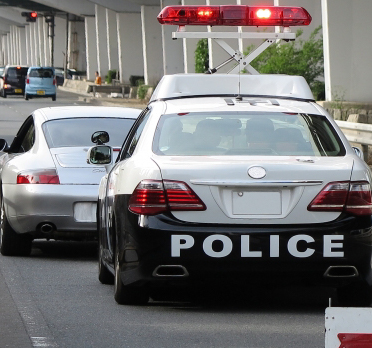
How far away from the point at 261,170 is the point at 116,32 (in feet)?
253

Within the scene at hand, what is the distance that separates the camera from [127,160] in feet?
25.5

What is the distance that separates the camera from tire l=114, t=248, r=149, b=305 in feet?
24.7

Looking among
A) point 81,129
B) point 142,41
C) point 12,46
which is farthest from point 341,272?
point 12,46

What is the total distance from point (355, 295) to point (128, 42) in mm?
70640

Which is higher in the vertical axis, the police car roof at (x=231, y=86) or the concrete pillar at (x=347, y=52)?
the concrete pillar at (x=347, y=52)

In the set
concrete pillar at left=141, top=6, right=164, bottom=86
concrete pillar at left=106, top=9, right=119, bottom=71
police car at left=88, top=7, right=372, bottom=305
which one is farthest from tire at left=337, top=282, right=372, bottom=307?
concrete pillar at left=106, top=9, right=119, bottom=71

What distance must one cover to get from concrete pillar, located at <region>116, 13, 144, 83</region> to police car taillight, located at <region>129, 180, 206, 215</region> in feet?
231

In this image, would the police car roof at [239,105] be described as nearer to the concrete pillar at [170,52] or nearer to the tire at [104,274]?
the tire at [104,274]

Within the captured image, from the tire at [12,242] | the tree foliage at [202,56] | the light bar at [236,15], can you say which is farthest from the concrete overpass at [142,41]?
the tire at [12,242]

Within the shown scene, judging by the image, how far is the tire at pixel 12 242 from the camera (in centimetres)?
1041

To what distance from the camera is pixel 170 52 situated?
61.8 m

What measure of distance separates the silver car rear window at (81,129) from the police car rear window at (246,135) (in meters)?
3.21

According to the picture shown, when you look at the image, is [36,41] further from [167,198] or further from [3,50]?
[167,198]

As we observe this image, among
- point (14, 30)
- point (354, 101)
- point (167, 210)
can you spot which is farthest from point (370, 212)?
point (14, 30)
